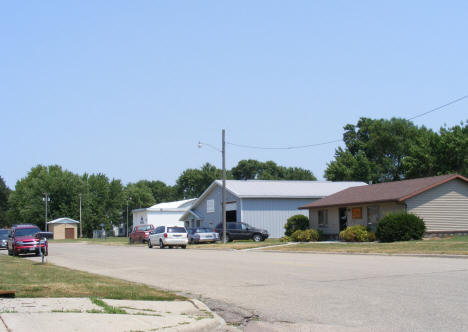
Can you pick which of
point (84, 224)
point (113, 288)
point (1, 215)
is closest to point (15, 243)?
point (113, 288)

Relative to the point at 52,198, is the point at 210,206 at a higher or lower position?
lower

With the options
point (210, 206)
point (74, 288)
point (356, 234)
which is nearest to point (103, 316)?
point (74, 288)

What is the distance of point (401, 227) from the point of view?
3189 centimetres

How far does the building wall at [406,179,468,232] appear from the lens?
3412cm

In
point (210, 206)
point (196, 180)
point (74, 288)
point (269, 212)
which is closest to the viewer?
point (74, 288)

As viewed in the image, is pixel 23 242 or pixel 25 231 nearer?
pixel 23 242

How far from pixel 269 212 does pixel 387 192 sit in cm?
1651

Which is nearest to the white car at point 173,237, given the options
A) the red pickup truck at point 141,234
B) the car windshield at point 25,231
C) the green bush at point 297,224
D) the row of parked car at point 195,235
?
the row of parked car at point 195,235

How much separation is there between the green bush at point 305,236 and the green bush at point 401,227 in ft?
25.4

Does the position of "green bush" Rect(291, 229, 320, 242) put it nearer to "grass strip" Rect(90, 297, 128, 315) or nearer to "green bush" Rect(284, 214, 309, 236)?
"green bush" Rect(284, 214, 309, 236)

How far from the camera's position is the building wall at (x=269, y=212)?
5088cm

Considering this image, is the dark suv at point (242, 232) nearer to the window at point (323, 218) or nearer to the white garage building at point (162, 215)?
the window at point (323, 218)

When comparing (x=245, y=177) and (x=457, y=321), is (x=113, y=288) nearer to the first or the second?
(x=457, y=321)

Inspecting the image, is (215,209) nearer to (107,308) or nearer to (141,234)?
(141,234)
